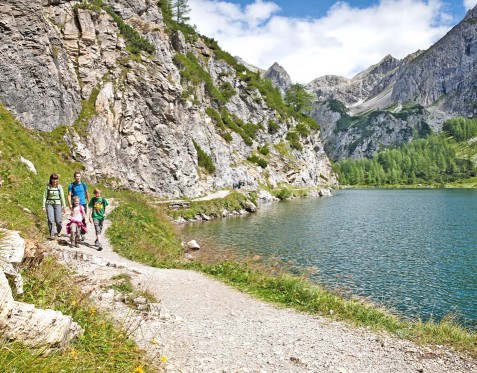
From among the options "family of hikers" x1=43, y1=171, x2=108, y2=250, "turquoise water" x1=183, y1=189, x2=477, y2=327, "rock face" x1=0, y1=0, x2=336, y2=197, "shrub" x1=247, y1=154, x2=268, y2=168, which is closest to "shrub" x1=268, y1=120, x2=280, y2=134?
"shrub" x1=247, y1=154, x2=268, y2=168

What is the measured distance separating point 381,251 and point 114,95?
43849mm

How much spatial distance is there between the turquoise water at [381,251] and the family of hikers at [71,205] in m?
14.4

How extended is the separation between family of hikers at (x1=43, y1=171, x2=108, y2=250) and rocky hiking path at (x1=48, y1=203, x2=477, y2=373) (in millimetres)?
3315

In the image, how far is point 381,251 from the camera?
31344mm

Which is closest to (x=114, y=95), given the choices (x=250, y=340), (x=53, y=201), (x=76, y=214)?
(x=76, y=214)

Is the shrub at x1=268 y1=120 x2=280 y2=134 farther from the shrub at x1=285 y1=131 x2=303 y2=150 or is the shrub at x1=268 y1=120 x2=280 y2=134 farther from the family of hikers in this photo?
the family of hikers

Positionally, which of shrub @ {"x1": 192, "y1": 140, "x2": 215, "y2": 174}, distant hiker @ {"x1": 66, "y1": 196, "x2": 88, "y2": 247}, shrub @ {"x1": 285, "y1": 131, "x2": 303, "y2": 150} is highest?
shrub @ {"x1": 285, "y1": 131, "x2": 303, "y2": 150}

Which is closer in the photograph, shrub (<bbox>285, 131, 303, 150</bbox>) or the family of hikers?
the family of hikers

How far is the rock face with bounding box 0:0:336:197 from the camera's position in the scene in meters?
42.6

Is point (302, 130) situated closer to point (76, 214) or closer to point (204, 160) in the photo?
point (204, 160)

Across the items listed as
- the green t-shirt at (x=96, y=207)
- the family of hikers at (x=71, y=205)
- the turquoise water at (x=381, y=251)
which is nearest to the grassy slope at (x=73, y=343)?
the family of hikers at (x=71, y=205)

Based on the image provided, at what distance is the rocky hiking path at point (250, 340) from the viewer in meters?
8.12

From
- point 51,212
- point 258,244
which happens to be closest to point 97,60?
point 258,244

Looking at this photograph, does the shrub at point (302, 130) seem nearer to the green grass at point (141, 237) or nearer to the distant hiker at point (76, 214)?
the green grass at point (141, 237)
